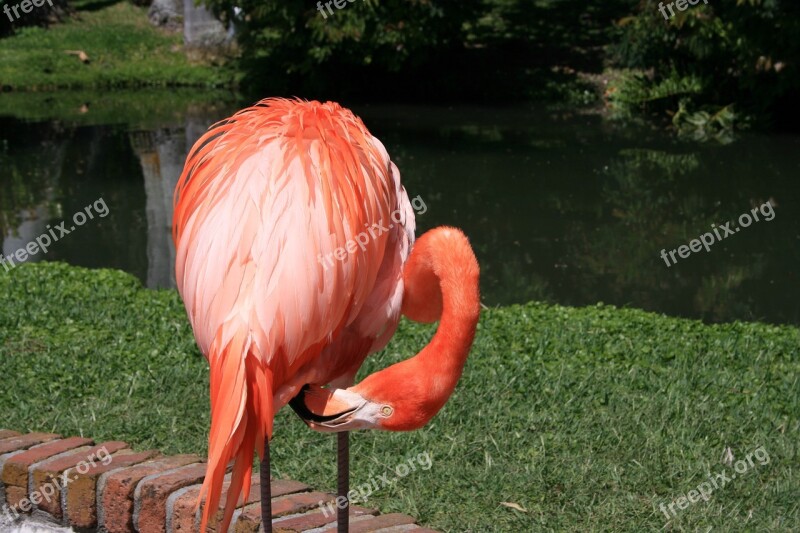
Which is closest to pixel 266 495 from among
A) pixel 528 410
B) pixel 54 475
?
pixel 54 475

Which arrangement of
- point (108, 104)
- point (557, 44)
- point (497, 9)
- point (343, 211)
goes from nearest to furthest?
1. point (343, 211)
2. point (108, 104)
3. point (557, 44)
4. point (497, 9)

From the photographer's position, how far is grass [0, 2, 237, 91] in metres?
16.5

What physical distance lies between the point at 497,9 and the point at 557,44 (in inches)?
113

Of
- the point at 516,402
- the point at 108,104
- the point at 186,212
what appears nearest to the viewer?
the point at 186,212

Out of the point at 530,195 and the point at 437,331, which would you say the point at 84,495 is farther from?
the point at 530,195

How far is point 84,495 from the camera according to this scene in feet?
10.7

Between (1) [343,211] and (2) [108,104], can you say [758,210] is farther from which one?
(2) [108,104]

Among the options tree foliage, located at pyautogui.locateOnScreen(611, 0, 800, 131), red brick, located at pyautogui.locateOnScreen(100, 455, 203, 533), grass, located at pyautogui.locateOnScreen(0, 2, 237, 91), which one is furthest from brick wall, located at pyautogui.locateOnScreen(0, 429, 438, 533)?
grass, located at pyautogui.locateOnScreen(0, 2, 237, 91)

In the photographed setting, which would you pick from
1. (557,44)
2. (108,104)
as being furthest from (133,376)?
(557,44)

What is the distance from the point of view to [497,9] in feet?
64.1

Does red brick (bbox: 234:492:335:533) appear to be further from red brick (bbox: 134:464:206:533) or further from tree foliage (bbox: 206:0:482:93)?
tree foliage (bbox: 206:0:482:93)

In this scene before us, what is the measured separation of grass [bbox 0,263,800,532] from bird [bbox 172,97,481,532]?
0.96 metres

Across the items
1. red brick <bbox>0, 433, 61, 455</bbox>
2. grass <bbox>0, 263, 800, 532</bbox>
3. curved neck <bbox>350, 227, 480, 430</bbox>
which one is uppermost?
curved neck <bbox>350, 227, 480, 430</bbox>

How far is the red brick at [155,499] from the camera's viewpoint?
316 cm
